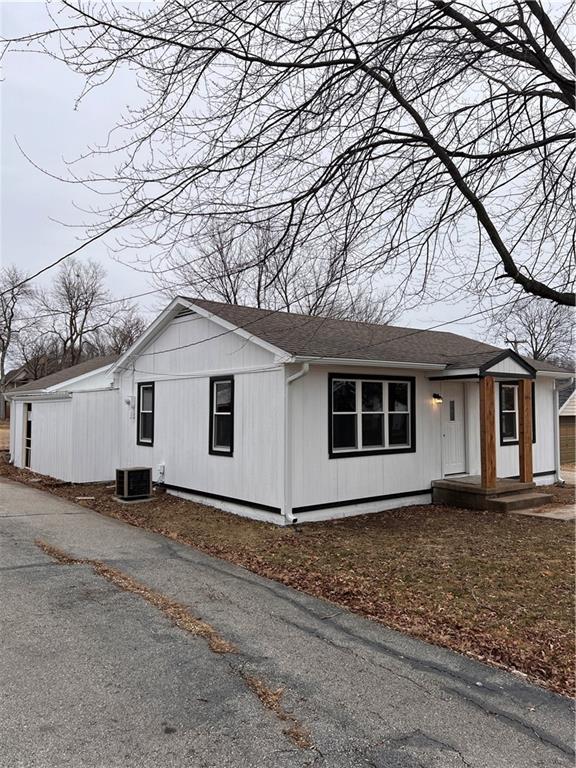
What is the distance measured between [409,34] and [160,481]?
9.84 m

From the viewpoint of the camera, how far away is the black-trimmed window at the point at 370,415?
32.2 feet

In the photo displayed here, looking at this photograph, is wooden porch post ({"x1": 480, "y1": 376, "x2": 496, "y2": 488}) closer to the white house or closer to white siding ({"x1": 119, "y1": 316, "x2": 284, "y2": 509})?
the white house

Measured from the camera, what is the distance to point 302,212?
548 centimetres

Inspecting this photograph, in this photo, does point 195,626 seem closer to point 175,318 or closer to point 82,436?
point 175,318

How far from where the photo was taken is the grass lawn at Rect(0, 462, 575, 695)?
4488mm

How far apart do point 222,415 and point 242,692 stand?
7254mm

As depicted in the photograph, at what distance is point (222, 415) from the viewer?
1054 cm

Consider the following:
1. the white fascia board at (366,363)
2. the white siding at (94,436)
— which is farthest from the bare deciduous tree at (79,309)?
the white fascia board at (366,363)

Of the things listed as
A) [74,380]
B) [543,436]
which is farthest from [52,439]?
[543,436]

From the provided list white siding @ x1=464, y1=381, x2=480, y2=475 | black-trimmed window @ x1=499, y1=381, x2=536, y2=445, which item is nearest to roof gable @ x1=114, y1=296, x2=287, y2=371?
white siding @ x1=464, y1=381, x2=480, y2=475

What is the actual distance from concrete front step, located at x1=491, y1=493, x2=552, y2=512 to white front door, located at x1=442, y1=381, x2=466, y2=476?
145 cm

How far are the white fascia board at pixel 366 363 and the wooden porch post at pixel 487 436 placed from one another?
92 cm

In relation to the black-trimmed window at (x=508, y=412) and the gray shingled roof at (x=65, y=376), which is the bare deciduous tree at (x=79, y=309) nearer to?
the gray shingled roof at (x=65, y=376)

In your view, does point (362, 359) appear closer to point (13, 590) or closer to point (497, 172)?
point (497, 172)
